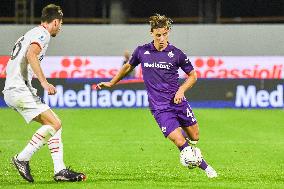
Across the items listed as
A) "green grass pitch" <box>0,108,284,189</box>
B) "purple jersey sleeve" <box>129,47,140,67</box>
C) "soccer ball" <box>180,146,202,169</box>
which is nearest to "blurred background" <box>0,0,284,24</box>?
"green grass pitch" <box>0,108,284,189</box>

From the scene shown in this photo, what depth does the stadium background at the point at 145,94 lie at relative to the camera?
13.1 metres

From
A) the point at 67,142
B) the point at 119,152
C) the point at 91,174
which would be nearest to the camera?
the point at 91,174

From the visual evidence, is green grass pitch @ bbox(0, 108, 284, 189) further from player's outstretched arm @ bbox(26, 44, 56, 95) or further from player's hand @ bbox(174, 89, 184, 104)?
player's outstretched arm @ bbox(26, 44, 56, 95)

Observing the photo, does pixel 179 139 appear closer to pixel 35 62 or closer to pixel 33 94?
pixel 33 94

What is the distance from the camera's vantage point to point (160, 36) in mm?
11242

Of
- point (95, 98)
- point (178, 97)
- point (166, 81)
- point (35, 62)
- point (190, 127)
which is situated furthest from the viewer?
point (95, 98)

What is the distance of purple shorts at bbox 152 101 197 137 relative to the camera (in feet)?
36.6

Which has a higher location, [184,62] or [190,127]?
[184,62]

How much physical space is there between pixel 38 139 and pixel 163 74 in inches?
74.4

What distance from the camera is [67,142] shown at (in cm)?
1778

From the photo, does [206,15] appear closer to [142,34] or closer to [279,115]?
[142,34]

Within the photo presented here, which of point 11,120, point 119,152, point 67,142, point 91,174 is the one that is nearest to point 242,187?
point 91,174

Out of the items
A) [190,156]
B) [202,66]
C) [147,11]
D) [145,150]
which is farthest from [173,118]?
[147,11]

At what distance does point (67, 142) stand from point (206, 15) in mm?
17888
